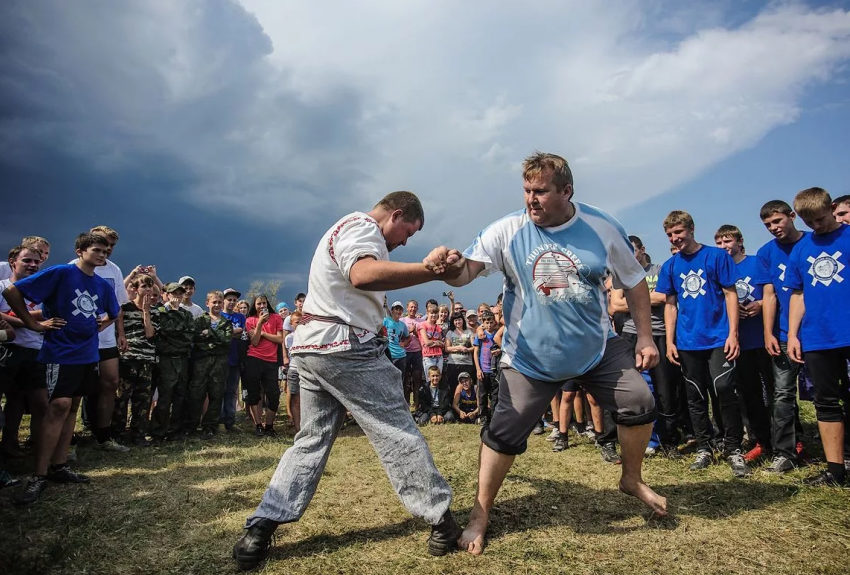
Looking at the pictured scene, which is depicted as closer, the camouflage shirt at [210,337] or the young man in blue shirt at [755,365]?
the young man in blue shirt at [755,365]

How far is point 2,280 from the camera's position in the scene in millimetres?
5871

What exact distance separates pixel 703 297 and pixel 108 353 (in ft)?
23.0

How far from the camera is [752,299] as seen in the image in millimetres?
5336

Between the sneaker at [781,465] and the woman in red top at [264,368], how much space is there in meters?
6.54

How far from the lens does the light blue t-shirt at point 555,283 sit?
3211mm

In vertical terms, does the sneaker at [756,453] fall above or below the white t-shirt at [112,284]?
below

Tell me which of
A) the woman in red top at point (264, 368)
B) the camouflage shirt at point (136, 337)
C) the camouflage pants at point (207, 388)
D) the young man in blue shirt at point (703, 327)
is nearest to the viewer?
the young man in blue shirt at point (703, 327)

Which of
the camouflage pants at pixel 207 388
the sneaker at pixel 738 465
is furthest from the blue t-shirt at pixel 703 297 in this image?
the camouflage pants at pixel 207 388

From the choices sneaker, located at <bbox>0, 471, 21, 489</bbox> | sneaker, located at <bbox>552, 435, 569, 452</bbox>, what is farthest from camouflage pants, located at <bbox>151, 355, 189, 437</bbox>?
sneaker, located at <bbox>552, 435, 569, 452</bbox>

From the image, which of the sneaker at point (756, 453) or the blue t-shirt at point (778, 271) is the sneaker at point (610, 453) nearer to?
the sneaker at point (756, 453)

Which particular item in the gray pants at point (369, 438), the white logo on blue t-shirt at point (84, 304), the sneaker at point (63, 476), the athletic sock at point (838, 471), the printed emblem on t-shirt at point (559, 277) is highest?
the white logo on blue t-shirt at point (84, 304)

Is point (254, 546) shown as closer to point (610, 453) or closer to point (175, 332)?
point (610, 453)

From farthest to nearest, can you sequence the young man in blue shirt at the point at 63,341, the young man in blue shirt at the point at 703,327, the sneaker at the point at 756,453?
the sneaker at the point at 756,453
the young man in blue shirt at the point at 703,327
the young man in blue shirt at the point at 63,341

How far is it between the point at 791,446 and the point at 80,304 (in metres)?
6.95
